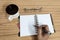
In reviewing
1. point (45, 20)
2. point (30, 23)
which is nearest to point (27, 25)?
point (30, 23)

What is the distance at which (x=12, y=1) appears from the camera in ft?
3.67

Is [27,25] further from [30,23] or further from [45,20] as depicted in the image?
[45,20]

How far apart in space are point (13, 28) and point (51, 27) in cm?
29

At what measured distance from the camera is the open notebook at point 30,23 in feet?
3.24

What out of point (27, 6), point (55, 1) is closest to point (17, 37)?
point (27, 6)

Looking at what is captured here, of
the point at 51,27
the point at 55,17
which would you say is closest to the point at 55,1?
the point at 55,17

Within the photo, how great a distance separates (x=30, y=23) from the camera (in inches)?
40.3

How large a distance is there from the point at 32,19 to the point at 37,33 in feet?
0.41

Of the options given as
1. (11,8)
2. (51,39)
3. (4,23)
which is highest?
(11,8)

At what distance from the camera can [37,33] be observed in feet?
3.22

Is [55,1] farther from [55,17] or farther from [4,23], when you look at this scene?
[4,23]

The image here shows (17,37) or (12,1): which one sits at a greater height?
(12,1)

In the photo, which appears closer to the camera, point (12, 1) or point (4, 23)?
point (4, 23)

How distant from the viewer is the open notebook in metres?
0.99
